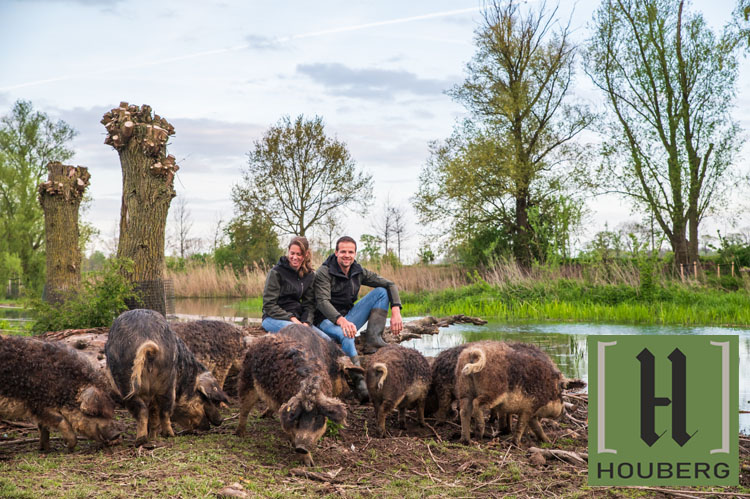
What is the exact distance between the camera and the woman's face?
800cm

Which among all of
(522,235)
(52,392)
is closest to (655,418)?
(52,392)

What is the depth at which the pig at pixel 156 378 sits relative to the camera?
5.24 meters

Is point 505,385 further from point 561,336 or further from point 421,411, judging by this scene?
point 561,336

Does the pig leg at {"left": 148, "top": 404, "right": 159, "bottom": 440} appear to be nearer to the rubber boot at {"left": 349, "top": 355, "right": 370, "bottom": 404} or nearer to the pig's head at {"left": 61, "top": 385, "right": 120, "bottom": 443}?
the pig's head at {"left": 61, "top": 385, "right": 120, "bottom": 443}

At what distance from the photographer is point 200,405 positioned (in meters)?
5.80

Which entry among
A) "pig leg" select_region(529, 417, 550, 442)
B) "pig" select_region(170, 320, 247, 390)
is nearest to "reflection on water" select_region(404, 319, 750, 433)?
"pig leg" select_region(529, 417, 550, 442)

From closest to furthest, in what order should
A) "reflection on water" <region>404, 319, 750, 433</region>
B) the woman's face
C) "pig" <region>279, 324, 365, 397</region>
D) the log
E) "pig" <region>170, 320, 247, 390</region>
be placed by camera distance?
the log, "pig" <region>279, 324, 365, 397</region>, "pig" <region>170, 320, 247, 390</region>, the woman's face, "reflection on water" <region>404, 319, 750, 433</region>

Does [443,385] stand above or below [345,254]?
below

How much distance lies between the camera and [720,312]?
16406 mm

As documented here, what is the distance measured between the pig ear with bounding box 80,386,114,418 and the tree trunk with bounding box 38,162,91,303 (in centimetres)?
929

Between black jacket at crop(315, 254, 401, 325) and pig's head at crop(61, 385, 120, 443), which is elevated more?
black jacket at crop(315, 254, 401, 325)

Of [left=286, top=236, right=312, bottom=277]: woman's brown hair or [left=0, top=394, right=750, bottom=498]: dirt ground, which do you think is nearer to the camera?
[left=0, top=394, right=750, bottom=498]: dirt ground

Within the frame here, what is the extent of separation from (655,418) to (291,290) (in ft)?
14.6

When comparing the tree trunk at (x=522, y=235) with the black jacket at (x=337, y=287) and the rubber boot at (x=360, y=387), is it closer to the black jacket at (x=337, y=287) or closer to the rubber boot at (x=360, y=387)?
the black jacket at (x=337, y=287)
